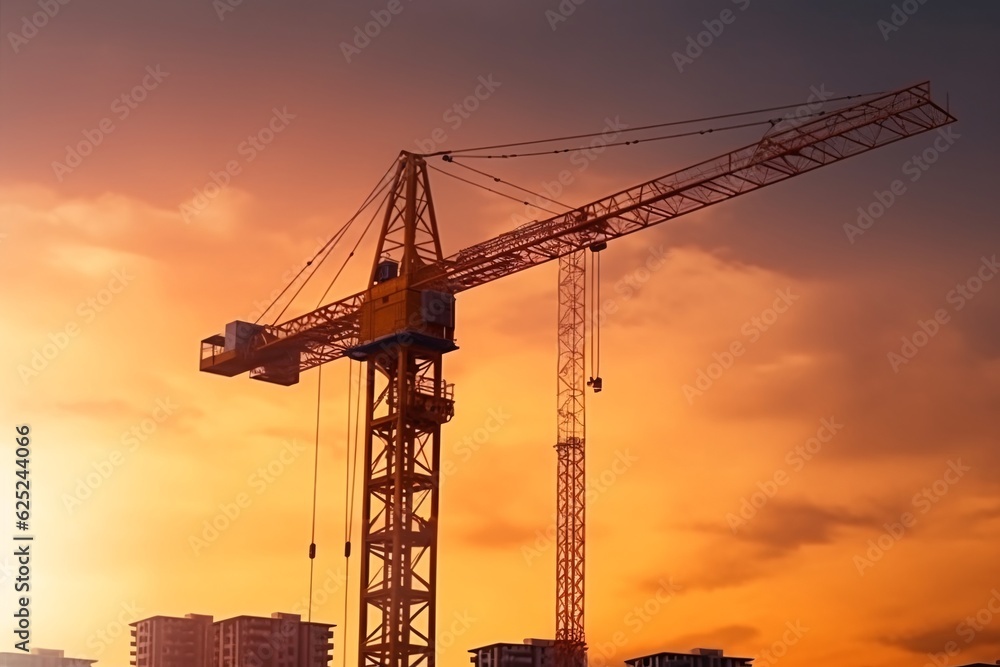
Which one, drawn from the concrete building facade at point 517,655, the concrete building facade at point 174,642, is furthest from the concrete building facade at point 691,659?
the concrete building facade at point 174,642

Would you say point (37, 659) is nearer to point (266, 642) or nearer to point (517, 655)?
point (266, 642)

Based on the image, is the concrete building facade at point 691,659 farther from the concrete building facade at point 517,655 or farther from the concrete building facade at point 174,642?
the concrete building facade at point 174,642

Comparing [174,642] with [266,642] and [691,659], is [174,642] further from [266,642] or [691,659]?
[691,659]

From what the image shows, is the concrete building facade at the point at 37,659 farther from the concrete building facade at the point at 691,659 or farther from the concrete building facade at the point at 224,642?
the concrete building facade at the point at 691,659

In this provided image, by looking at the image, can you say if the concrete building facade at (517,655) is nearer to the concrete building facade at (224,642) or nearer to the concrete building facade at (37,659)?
the concrete building facade at (224,642)

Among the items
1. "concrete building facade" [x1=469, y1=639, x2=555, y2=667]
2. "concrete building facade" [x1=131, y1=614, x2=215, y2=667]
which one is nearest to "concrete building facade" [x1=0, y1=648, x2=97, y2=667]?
"concrete building facade" [x1=131, y1=614, x2=215, y2=667]

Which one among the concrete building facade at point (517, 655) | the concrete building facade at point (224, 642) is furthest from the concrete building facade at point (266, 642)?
the concrete building facade at point (517, 655)

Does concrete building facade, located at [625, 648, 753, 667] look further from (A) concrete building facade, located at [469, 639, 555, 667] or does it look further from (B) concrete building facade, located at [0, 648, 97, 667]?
(B) concrete building facade, located at [0, 648, 97, 667]

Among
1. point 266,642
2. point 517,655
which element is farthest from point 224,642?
point 517,655

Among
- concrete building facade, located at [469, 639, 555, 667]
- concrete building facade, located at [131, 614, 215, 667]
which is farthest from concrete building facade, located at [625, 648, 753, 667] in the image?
concrete building facade, located at [131, 614, 215, 667]

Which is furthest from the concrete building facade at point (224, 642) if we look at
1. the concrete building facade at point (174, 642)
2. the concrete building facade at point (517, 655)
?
the concrete building facade at point (517, 655)

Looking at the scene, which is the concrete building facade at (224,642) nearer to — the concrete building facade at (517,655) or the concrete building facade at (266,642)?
the concrete building facade at (266,642)

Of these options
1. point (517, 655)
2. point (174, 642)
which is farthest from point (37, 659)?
point (517, 655)

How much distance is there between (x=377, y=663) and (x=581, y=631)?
3175cm
